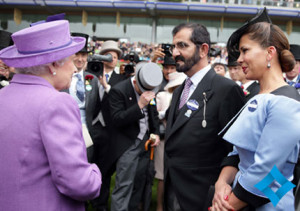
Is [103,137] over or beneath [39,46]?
beneath

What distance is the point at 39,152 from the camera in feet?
4.53

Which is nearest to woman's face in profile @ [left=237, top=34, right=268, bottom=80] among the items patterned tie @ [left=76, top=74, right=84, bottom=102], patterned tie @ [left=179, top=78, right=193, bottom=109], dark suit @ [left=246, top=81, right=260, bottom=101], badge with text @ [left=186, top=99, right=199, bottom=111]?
badge with text @ [left=186, top=99, right=199, bottom=111]

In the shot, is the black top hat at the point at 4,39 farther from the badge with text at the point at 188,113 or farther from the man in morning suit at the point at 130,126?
the badge with text at the point at 188,113

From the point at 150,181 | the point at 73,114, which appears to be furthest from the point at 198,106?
the point at 150,181

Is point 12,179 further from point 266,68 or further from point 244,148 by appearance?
point 266,68

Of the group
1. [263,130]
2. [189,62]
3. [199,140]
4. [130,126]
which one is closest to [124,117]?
[130,126]

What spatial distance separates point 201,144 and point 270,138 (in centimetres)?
84

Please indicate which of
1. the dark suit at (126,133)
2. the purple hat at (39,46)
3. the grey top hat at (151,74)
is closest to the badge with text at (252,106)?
the purple hat at (39,46)

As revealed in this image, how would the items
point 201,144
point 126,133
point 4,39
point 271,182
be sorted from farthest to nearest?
point 4,39
point 126,133
point 201,144
point 271,182

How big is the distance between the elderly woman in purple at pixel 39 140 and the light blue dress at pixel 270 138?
840mm

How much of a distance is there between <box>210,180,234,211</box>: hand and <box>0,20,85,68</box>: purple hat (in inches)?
46.3

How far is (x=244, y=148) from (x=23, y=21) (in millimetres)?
37833

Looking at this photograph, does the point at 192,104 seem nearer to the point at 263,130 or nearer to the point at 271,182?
the point at 263,130

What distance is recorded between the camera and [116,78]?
15.3ft
